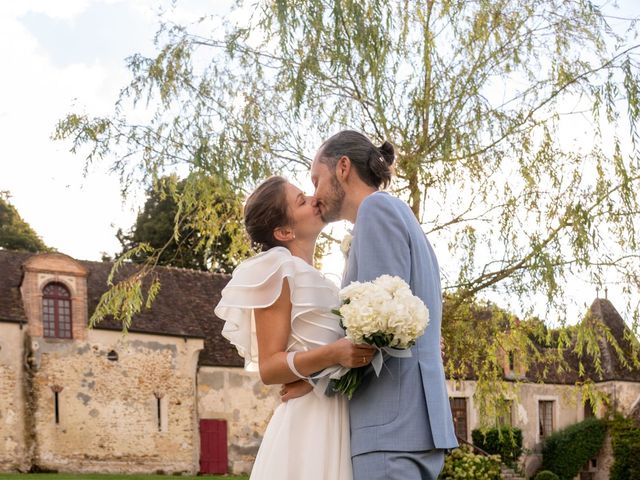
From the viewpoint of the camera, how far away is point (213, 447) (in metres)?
24.6

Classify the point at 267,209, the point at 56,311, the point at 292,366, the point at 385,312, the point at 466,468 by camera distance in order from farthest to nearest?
the point at 56,311 → the point at 466,468 → the point at 267,209 → the point at 292,366 → the point at 385,312

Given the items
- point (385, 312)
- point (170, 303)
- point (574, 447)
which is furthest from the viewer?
point (574, 447)

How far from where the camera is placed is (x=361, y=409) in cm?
322

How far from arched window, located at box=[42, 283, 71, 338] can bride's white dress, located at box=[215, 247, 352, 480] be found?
21.1 m

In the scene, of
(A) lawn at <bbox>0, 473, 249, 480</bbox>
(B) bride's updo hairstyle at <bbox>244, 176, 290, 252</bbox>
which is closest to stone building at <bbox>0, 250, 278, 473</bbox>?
(A) lawn at <bbox>0, 473, 249, 480</bbox>

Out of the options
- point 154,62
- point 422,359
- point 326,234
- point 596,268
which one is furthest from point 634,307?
point 422,359

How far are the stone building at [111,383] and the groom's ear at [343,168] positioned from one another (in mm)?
20654

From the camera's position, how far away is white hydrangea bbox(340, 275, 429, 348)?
2.97 metres

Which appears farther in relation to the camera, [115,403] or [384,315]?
[115,403]

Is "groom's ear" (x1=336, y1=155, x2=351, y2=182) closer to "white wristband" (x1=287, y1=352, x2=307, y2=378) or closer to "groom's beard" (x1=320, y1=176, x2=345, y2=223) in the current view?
"groom's beard" (x1=320, y1=176, x2=345, y2=223)

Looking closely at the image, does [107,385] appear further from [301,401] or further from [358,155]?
[358,155]

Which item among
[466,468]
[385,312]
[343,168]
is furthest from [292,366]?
[466,468]

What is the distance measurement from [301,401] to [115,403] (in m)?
21.3

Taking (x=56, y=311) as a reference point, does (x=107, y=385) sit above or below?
below
